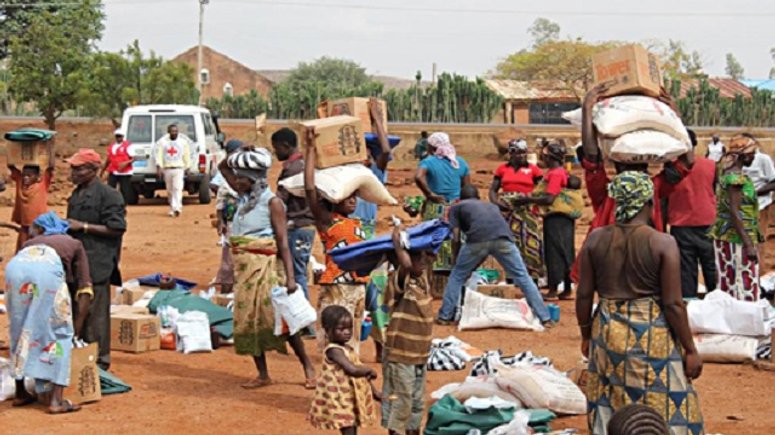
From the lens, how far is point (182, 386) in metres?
9.98

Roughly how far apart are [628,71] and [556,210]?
5.42 meters

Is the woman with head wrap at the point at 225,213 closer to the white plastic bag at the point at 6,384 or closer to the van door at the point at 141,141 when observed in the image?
the white plastic bag at the point at 6,384

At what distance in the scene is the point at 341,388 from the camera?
749cm

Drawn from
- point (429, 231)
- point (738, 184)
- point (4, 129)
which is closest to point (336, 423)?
point (429, 231)

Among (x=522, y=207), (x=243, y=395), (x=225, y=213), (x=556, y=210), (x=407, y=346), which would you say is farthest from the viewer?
(x=522, y=207)

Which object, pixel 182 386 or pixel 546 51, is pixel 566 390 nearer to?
pixel 182 386

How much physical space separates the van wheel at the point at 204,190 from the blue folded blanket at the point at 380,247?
17988 millimetres

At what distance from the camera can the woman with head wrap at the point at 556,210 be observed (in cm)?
1345

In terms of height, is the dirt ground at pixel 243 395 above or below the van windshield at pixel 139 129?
below

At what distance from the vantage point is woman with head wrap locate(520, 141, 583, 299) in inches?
529

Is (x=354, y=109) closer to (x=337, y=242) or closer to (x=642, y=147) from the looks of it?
(x=337, y=242)

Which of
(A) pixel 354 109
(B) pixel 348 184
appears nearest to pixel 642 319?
(B) pixel 348 184

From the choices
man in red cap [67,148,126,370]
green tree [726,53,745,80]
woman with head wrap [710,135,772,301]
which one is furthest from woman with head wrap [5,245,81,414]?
green tree [726,53,745,80]

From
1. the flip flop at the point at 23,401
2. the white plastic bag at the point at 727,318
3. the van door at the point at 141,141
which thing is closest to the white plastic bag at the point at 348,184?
the flip flop at the point at 23,401
